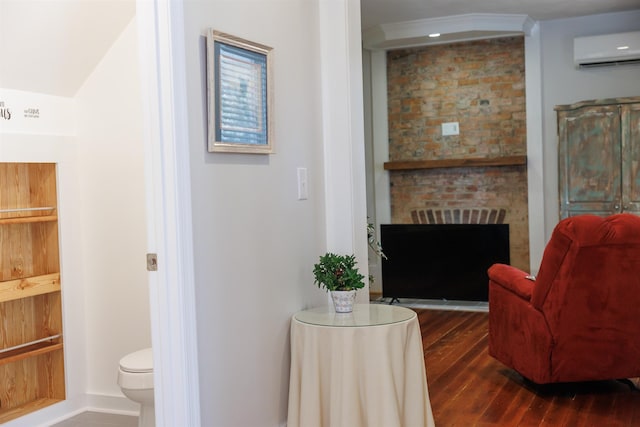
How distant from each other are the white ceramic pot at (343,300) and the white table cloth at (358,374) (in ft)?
0.35

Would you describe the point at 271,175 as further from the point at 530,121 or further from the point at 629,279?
the point at 530,121

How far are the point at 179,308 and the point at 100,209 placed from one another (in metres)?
1.69

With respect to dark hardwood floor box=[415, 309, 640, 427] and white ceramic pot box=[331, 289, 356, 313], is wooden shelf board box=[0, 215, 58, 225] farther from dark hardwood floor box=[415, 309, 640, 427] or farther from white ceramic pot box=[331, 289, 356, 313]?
dark hardwood floor box=[415, 309, 640, 427]

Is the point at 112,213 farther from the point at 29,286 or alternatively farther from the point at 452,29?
the point at 452,29

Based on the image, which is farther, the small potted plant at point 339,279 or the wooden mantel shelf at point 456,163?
the wooden mantel shelf at point 456,163

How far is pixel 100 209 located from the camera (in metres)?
3.98

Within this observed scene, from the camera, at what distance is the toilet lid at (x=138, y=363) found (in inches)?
129

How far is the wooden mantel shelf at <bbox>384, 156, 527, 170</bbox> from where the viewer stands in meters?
7.00

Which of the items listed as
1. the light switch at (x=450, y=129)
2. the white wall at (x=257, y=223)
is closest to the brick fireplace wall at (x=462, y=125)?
the light switch at (x=450, y=129)

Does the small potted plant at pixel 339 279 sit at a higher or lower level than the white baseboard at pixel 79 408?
higher

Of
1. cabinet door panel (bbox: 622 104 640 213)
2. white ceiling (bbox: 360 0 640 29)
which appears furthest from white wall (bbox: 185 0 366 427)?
cabinet door panel (bbox: 622 104 640 213)

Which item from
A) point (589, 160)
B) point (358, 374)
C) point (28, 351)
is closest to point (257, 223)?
point (358, 374)

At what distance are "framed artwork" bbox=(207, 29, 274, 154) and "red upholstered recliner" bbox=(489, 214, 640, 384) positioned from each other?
5.42 ft

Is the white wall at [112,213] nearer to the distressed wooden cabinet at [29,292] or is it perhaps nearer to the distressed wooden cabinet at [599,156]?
the distressed wooden cabinet at [29,292]
